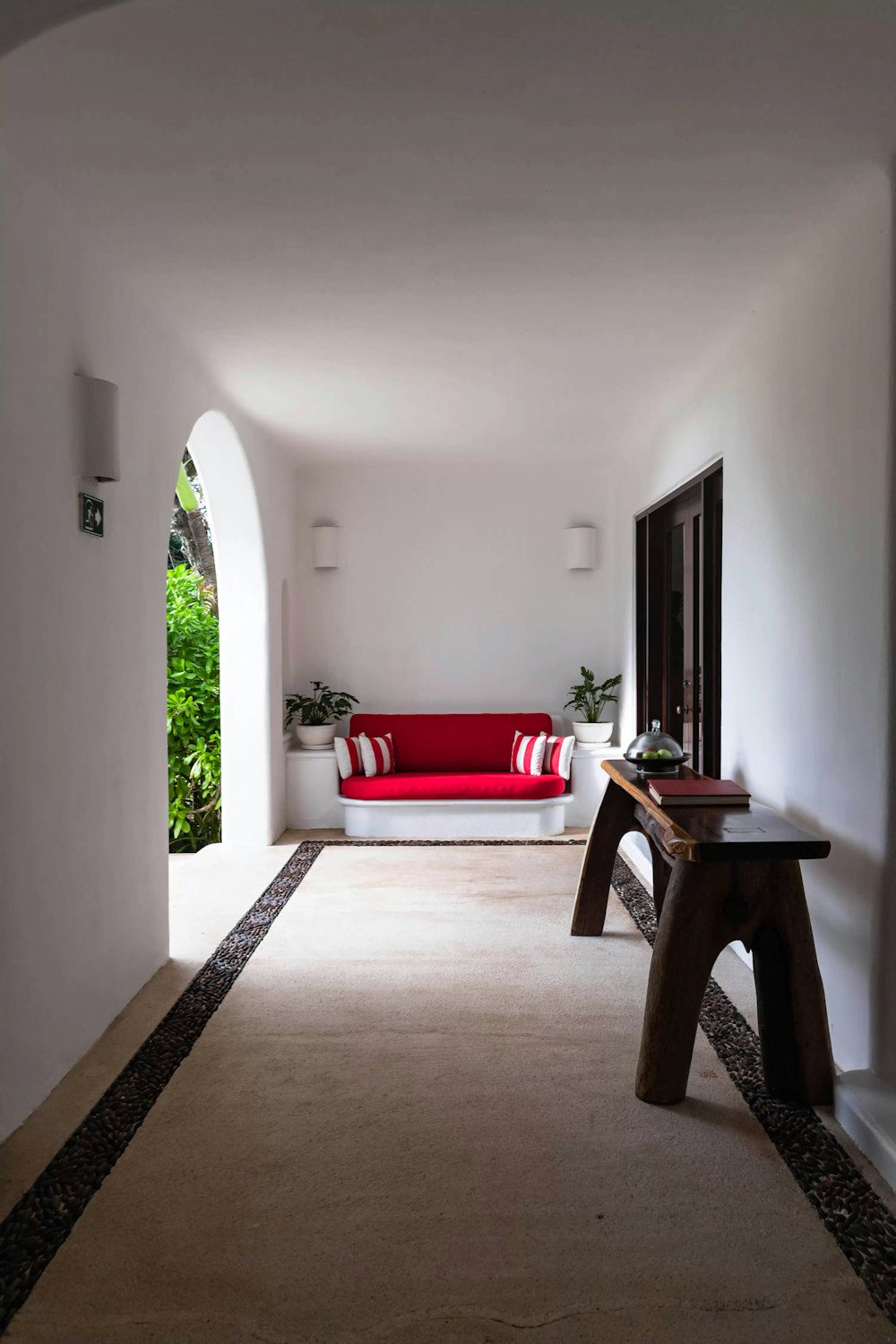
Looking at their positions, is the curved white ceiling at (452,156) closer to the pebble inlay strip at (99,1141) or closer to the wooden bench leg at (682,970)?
the wooden bench leg at (682,970)

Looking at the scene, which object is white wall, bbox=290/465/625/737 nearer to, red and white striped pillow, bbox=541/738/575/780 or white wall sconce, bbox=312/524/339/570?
white wall sconce, bbox=312/524/339/570

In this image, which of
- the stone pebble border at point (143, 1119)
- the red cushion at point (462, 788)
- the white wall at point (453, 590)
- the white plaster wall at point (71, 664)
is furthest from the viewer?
the white wall at point (453, 590)

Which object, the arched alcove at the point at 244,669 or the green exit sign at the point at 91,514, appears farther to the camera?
the arched alcove at the point at 244,669

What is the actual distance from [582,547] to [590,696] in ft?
3.55

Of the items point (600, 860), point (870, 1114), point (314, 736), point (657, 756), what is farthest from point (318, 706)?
point (870, 1114)

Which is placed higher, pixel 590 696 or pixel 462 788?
pixel 590 696

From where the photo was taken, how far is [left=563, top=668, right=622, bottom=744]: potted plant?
6.55 metres

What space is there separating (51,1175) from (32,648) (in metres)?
1.31

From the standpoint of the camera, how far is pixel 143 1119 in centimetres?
251

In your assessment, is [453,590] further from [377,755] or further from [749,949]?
[749,949]

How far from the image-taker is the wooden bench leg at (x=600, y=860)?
157 inches

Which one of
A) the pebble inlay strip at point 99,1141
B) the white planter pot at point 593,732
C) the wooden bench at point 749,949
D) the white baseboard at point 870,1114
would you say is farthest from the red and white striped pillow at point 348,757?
the white baseboard at point 870,1114

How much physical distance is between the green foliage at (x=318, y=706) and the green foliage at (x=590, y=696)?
161 cm

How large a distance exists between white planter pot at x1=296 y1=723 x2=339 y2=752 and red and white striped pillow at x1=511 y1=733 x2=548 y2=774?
4.18ft
